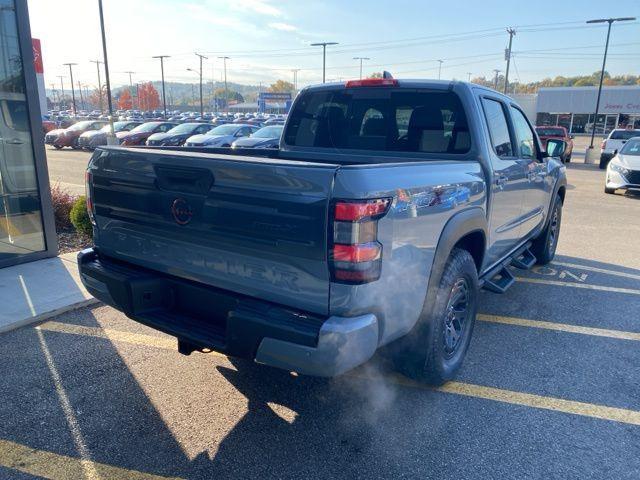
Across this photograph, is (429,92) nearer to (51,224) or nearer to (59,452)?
(59,452)

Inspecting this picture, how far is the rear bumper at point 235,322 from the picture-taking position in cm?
234

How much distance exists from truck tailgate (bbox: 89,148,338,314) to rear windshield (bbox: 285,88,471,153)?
1.72 m

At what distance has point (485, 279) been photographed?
4.14 metres

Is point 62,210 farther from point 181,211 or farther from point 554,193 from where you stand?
point 554,193

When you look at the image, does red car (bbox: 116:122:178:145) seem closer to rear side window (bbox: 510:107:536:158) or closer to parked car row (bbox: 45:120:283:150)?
parked car row (bbox: 45:120:283:150)

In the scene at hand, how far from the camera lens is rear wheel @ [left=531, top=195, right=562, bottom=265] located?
6.25m

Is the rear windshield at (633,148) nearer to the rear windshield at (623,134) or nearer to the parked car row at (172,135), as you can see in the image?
the rear windshield at (623,134)

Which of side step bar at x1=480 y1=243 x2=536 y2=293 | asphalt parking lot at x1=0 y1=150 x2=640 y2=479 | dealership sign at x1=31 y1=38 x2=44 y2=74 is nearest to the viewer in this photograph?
asphalt parking lot at x1=0 y1=150 x2=640 y2=479

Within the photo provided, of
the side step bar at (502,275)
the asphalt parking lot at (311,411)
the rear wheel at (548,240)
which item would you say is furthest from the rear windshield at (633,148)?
the asphalt parking lot at (311,411)

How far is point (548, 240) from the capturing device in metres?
6.38

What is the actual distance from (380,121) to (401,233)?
186 centimetres

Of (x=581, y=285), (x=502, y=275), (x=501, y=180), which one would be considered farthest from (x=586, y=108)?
(x=501, y=180)

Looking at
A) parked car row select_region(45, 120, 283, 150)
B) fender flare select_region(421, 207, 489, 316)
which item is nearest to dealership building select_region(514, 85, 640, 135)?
parked car row select_region(45, 120, 283, 150)

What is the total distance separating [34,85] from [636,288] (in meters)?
7.63
